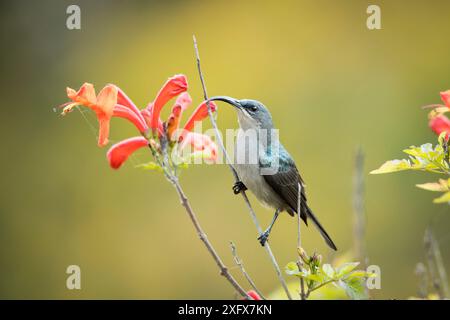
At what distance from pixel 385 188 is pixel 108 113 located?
612 centimetres

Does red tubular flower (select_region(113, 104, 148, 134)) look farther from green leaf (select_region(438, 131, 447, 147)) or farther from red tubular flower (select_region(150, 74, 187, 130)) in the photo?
green leaf (select_region(438, 131, 447, 147))

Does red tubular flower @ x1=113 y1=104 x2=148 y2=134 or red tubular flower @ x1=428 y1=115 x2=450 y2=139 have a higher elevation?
red tubular flower @ x1=113 y1=104 x2=148 y2=134

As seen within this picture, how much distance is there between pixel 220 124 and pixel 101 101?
529cm

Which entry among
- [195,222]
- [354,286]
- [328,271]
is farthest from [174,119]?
[354,286]

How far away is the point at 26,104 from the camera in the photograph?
30.0 feet

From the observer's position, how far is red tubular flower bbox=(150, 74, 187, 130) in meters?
2.89

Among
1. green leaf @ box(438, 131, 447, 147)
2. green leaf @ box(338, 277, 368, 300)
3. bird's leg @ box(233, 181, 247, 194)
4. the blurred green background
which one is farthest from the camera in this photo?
the blurred green background

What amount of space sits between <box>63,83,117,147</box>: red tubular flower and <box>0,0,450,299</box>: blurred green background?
15.9 feet

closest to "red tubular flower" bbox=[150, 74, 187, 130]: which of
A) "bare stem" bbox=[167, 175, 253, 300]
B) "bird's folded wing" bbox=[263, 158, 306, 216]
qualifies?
"bare stem" bbox=[167, 175, 253, 300]

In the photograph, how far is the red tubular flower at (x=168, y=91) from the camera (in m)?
2.89

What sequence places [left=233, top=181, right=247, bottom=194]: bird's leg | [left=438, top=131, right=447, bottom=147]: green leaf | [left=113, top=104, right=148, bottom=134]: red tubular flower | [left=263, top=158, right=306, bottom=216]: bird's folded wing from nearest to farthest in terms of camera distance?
[left=438, top=131, right=447, bottom=147]: green leaf → [left=113, top=104, right=148, bottom=134]: red tubular flower → [left=233, top=181, right=247, bottom=194]: bird's leg → [left=263, top=158, right=306, bottom=216]: bird's folded wing

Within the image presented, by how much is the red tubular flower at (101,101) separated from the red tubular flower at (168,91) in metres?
0.24

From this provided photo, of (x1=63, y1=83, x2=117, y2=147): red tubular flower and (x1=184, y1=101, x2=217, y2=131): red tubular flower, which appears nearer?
(x1=63, y1=83, x2=117, y2=147): red tubular flower
